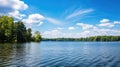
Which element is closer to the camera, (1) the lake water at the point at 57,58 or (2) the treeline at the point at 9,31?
(1) the lake water at the point at 57,58

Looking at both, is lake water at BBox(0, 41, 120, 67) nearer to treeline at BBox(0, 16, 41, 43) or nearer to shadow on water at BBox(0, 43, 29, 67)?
shadow on water at BBox(0, 43, 29, 67)

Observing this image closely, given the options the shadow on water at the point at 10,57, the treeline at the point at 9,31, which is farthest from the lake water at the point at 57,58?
the treeline at the point at 9,31

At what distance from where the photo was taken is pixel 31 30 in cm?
17538

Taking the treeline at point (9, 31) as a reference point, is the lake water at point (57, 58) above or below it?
below

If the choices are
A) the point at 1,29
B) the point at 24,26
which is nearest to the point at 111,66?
the point at 1,29

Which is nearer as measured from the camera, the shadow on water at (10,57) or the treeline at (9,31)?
the shadow on water at (10,57)

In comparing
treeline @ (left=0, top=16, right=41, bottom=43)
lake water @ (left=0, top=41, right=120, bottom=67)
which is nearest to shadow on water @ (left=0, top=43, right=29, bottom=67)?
lake water @ (left=0, top=41, right=120, bottom=67)

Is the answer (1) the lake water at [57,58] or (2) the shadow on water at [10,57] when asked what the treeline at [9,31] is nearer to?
(1) the lake water at [57,58]

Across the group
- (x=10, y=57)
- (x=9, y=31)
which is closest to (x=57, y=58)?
(x=10, y=57)

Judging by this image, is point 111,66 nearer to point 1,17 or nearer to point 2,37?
point 2,37

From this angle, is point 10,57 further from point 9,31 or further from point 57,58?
point 9,31

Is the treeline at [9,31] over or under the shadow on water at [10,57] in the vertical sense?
over

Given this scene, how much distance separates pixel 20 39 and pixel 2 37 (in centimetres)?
2497

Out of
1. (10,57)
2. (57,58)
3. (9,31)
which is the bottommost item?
(57,58)
